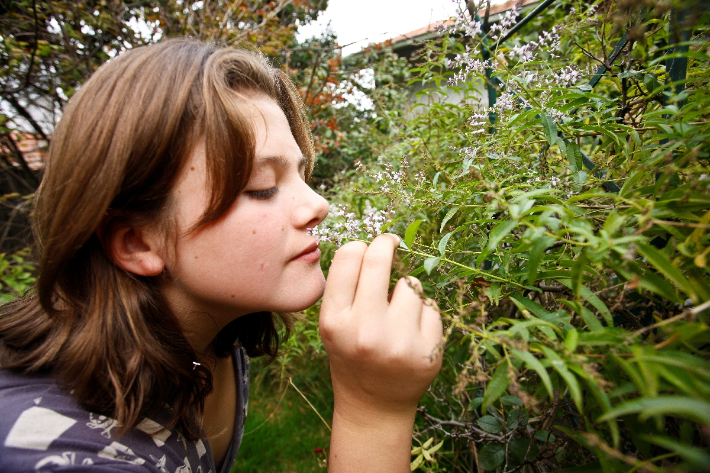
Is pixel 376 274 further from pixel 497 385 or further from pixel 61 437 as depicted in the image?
pixel 61 437

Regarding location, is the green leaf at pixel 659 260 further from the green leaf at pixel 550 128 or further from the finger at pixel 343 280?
the finger at pixel 343 280

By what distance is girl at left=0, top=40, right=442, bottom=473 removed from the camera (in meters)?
0.95

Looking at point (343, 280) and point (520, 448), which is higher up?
point (343, 280)

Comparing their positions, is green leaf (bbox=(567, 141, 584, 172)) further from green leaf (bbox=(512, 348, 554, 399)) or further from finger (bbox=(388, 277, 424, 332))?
green leaf (bbox=(512, 348, 554, 399))

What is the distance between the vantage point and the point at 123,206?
1102mm

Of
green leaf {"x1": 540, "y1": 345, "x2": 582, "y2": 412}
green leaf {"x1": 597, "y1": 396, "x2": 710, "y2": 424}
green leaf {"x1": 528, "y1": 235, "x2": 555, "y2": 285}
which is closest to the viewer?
green leaf {"x1": 597, "y1": 396, "x2": 710, "y2": 424}

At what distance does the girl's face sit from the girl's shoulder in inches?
16.5

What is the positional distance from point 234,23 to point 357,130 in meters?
2.06

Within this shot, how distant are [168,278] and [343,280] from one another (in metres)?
0.61

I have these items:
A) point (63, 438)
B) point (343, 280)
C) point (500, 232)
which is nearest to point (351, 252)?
point (343, 280)

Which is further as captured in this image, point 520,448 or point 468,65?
point 468,65

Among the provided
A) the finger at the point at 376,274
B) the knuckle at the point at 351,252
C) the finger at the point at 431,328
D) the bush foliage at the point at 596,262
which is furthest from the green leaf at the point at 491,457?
the knuckle at the point at 351,252

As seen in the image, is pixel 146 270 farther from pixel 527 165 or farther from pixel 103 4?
pixel 103 4

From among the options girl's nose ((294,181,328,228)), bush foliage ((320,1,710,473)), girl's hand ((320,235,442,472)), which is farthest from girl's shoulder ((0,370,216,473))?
bush foliage ((320,1,710,473))
